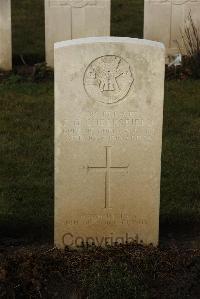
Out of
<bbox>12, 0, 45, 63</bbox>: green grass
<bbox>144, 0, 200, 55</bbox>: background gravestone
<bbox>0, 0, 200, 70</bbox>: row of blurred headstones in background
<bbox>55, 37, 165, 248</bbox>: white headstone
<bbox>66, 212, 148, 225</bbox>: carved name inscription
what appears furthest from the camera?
<bbox>12, 0, 45, 63</bbox>: green grass

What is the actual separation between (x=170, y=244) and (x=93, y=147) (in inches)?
38.5

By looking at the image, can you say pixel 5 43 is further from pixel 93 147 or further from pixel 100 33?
pixel 93 147

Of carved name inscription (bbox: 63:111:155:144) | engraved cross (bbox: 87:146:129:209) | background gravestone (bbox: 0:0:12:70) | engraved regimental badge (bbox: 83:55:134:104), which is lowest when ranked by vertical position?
engraved cross (bbox: 87:146:129:209)

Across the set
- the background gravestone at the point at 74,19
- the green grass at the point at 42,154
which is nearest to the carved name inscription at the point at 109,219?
the green grass at the point at 42,154

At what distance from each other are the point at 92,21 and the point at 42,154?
3.71 meters

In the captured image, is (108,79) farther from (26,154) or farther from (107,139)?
(26,154)

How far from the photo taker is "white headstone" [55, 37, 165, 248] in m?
5.15

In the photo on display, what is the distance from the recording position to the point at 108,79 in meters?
5.20

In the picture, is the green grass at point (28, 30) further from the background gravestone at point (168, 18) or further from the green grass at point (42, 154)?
the background gravestone at point (168, 18)

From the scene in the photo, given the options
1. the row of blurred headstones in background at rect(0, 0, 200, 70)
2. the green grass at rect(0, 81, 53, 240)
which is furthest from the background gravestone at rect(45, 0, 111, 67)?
the green grass at rect(0, 81, 53, 240)

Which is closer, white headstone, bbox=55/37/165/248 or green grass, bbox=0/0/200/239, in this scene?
white headstone, bbox=55/37/165/248

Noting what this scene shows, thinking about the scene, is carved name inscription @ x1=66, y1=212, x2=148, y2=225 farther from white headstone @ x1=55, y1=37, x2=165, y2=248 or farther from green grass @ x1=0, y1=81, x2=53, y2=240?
green grass @ x1=0, y1=81, x2=53, y2=240

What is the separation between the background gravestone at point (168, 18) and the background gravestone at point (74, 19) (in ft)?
2.08

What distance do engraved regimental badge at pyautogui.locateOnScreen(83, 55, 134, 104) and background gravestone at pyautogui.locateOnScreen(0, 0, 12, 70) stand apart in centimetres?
523
